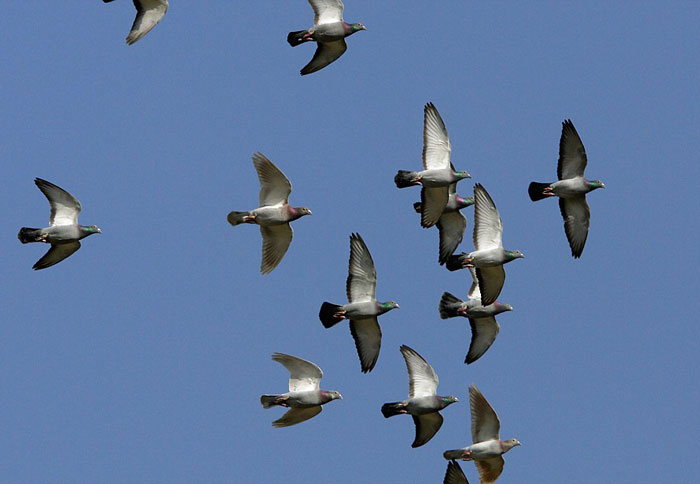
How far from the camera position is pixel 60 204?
39125mm

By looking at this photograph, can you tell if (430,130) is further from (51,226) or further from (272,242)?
(51,226)

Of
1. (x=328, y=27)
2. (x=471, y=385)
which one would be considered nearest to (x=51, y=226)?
(x=328, y=27)

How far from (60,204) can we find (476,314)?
10.2m

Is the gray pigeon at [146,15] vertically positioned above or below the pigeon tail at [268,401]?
above

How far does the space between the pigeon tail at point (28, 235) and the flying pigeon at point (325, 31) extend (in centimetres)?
716

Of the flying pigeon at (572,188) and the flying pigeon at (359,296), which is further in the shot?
the flying pigeon at (572,188)

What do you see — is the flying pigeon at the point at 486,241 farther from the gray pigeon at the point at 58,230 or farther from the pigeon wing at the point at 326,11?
the gray pigeon at the point at 58,230

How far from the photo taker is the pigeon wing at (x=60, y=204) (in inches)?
1532

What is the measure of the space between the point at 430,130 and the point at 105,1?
323 inches

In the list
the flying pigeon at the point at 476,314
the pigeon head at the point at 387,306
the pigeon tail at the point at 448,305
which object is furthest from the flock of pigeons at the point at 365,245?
the pigeon tail at the point at 448,305

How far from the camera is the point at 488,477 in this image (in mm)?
40219

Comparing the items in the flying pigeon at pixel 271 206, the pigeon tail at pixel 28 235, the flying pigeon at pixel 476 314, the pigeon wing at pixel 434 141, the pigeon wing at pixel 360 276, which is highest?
the pigeon wing at pixel 434 141

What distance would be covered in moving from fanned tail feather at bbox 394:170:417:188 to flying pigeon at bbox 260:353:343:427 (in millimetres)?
4700

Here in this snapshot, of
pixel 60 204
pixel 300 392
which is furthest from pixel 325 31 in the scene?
pixel 300 392
